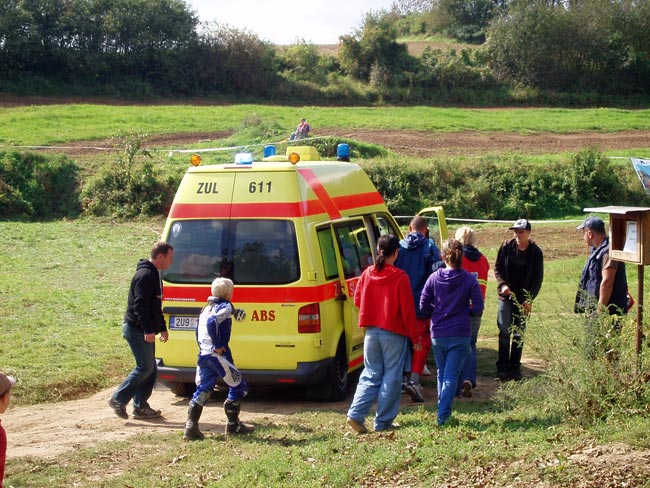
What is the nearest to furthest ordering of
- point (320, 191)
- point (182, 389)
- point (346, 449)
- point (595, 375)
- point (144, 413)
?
point (595, 375), point (346, 449), point (144, 413), point (320, 191), point (182, 389)

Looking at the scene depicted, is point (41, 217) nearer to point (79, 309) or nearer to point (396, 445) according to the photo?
point (79, 309)

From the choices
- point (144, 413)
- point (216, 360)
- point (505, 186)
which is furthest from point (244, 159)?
point (505, 186)

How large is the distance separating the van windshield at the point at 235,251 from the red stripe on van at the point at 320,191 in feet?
2.01

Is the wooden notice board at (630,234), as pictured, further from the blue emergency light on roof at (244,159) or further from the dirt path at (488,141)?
the dirt path at (488,141)

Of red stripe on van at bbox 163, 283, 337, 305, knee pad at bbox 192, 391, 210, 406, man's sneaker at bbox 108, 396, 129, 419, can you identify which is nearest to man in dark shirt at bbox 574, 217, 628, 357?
red stripe on van at bbox 163, 283, 337, 305

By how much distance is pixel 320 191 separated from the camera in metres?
9.55

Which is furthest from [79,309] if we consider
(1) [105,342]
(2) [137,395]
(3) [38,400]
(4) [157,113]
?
(4) [157,113]

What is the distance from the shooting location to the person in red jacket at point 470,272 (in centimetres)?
916

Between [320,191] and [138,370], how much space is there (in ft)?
8.79

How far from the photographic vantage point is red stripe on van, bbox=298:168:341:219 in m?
9.38

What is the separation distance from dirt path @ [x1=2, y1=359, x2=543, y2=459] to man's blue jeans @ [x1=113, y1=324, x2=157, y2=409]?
244 millimetres

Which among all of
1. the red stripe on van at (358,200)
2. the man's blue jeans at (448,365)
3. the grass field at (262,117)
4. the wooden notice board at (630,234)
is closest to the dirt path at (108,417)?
the man's blue jeans at (448,365)

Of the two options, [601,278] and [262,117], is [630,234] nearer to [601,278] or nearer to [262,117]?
[601,278]

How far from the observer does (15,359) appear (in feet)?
35.9
